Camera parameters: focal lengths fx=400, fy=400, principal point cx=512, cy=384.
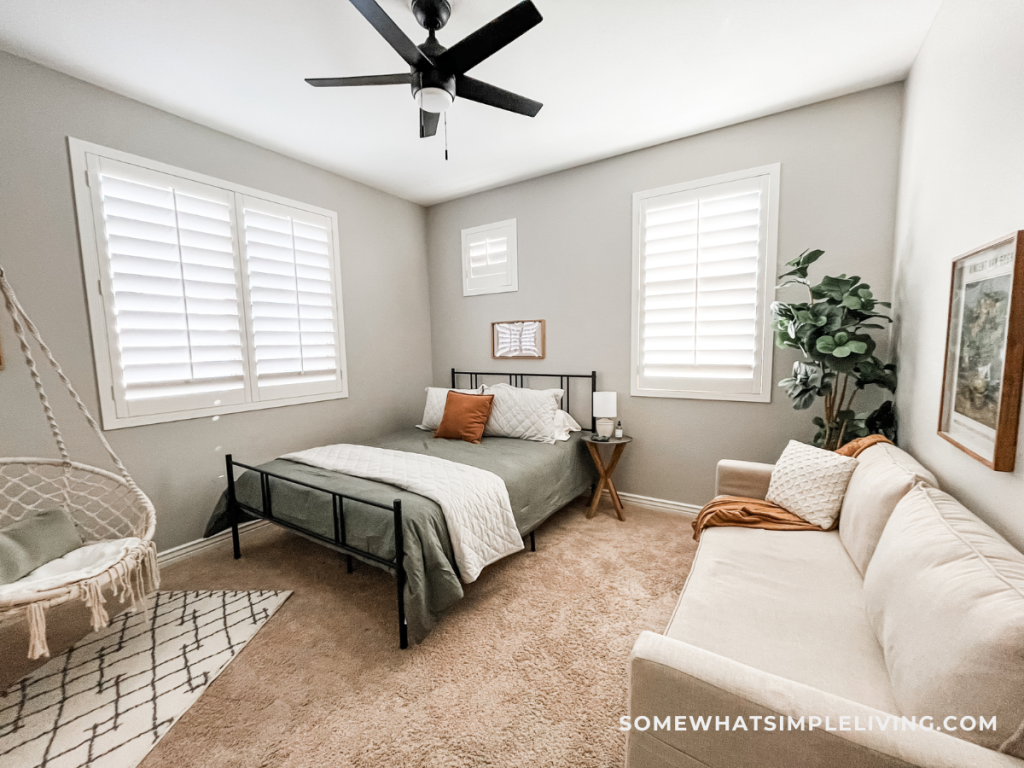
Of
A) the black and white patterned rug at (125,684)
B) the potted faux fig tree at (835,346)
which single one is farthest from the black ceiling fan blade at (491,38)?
the black and white patterned rug at (125,684)

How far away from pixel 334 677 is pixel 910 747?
69.5 inches

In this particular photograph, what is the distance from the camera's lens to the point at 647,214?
299 cm

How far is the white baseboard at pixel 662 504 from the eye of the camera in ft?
9.88

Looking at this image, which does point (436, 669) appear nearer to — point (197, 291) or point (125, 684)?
point (125, 684)

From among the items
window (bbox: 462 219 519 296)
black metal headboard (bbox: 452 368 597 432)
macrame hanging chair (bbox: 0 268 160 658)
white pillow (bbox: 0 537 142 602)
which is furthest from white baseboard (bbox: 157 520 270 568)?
window (bbox: 462 219 519 296)

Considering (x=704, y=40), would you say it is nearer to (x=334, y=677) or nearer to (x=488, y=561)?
(x=488, y=561)

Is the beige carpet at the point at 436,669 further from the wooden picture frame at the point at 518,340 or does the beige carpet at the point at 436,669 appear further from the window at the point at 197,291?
the wooden picture frame at the point at 518,340

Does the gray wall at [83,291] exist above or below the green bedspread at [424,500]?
above

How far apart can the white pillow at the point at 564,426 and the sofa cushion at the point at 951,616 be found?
201cm

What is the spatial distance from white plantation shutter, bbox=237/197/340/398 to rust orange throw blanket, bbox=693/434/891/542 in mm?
2925

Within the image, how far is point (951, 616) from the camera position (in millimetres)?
851

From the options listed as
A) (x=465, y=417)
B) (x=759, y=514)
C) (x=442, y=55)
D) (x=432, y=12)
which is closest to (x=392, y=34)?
(x=442, y=55)

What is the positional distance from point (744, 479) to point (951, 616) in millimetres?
1355

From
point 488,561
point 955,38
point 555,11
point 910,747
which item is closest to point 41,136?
point 555,11
